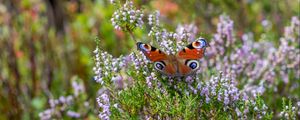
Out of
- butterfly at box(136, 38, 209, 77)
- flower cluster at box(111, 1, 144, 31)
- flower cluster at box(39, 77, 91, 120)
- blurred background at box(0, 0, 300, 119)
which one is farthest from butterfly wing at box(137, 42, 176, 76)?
blurred background at box(0, 0, 300, 119)

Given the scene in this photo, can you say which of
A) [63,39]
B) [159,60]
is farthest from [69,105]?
[63,39]

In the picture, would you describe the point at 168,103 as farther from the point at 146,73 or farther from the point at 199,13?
the point at 199,13

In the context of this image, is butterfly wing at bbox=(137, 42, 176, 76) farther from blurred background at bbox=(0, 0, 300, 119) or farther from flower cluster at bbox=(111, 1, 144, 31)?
blurred background at bbox=(0, 0, 300, 119)

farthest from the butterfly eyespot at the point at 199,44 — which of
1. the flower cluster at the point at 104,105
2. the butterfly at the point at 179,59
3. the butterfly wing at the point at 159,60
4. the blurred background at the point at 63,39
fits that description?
the blurred background at the point at 63,39

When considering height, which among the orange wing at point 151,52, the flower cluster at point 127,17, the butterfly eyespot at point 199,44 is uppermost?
the flower cluster at point 127,17

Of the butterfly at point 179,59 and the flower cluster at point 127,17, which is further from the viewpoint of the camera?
the flower cluster at point 127,17

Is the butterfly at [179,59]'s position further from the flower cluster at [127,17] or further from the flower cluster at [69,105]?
the flower cluster at [69,105]

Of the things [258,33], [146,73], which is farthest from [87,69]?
[146,73]
